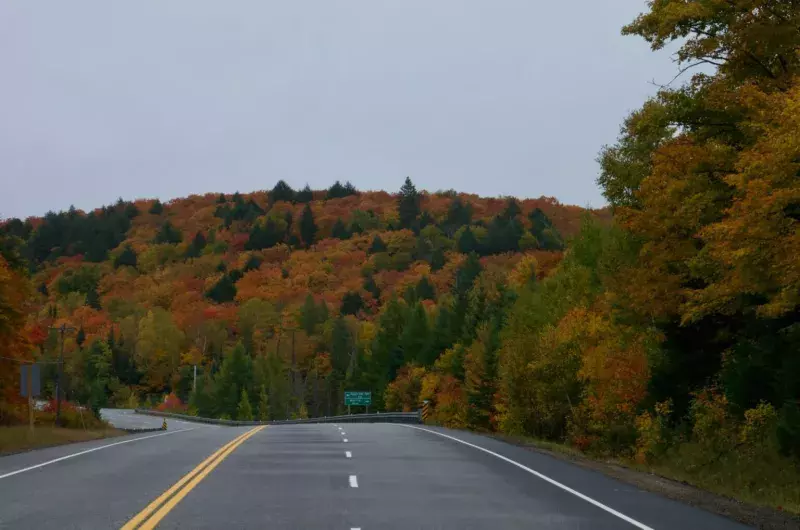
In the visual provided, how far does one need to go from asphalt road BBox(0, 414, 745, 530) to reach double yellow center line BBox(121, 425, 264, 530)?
0.03 meters

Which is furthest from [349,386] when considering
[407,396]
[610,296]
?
[610,296]

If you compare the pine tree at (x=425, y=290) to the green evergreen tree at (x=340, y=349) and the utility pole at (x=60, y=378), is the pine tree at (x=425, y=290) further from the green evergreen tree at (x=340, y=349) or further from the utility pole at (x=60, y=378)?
the utility pole at (x=60, y=378)

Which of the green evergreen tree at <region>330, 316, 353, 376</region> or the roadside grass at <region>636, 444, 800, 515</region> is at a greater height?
the green evergreen tree at <region>330, 316, 353, 376</region>

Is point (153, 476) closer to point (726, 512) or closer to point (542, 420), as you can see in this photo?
point (726, 512)

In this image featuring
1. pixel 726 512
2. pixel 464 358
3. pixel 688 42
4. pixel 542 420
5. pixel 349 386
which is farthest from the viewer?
pixel 349 386

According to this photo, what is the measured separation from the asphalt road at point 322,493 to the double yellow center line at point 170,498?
3 cm

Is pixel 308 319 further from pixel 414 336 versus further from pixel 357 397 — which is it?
pixel 414 336

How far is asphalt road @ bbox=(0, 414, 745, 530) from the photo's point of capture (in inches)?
581

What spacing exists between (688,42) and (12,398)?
4772 cm

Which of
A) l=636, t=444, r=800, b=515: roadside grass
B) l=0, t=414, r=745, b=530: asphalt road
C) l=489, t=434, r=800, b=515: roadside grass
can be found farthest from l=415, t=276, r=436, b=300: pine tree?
l=0, t=414, r=745, b=530: asphalt road

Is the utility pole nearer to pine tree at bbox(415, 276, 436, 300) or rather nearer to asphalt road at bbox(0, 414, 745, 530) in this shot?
asphalt road at bbox(0, 414, 745, 530)

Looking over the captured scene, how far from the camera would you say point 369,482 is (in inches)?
808

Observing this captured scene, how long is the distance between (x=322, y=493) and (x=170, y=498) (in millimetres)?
2708

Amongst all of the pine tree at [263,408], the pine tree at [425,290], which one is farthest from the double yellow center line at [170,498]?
the pine tree at [425,290]
